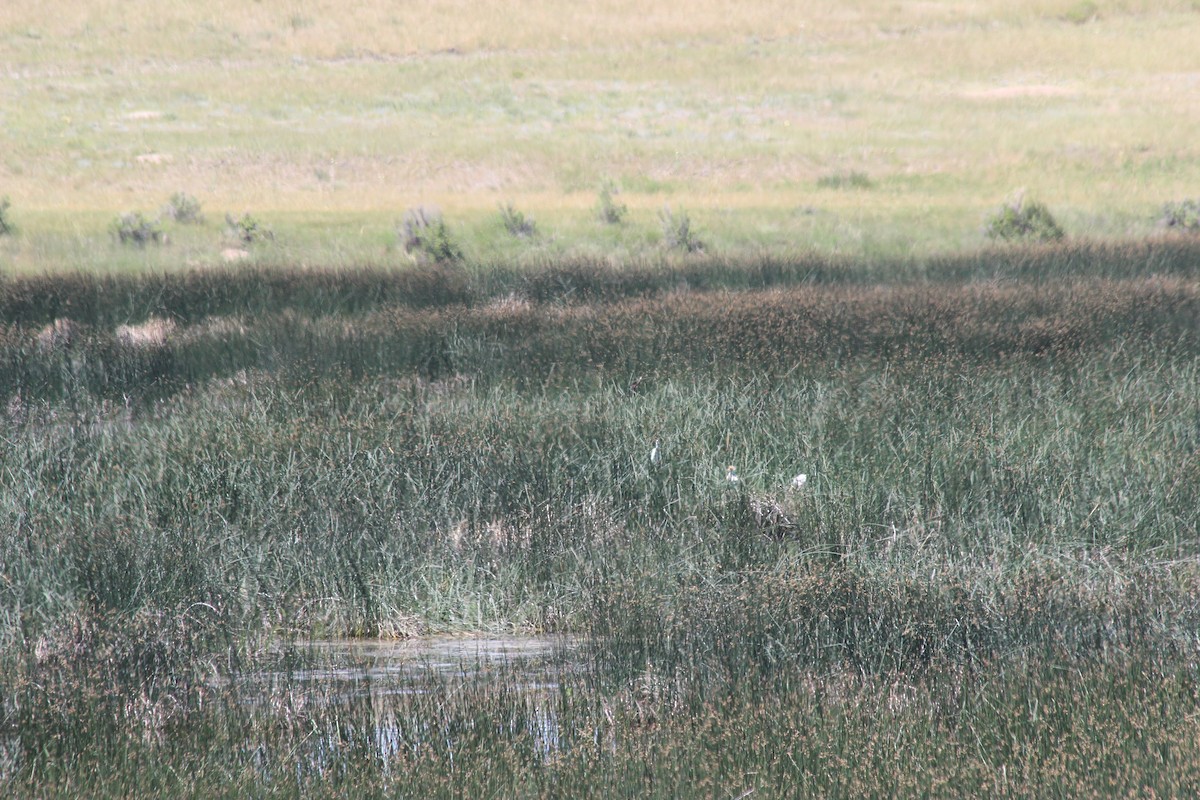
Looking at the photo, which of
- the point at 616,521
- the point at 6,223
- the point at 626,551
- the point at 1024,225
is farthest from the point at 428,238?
the point at 626,551

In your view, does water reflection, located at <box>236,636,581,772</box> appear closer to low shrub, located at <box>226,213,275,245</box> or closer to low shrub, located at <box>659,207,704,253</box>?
low shrub, located at <box>659,207,704,253</box>

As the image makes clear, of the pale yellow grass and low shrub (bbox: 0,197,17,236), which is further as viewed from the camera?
the pale yellow grass

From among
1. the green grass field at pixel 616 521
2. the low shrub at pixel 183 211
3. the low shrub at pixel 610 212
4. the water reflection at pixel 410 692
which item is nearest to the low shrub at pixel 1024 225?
the green grass field at pixel 616 521

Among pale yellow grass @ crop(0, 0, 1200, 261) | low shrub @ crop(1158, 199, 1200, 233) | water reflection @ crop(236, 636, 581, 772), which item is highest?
pale yellow grass @ crop(0, 0, 1200, 261)

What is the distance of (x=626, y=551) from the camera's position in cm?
493

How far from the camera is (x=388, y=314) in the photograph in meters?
9.82

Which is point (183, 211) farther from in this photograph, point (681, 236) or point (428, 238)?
point (681, 236)

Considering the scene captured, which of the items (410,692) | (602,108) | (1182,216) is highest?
(602,108)

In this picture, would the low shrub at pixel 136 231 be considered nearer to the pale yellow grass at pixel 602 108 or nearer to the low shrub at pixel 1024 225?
the pale yellow grass at pixel 602 108

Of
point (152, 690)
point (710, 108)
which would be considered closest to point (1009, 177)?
point (710, 108)

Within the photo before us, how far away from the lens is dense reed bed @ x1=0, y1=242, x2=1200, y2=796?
10.4 feet

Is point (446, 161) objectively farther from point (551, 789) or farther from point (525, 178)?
point (551, 789)

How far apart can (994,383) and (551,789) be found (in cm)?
Answer: 507

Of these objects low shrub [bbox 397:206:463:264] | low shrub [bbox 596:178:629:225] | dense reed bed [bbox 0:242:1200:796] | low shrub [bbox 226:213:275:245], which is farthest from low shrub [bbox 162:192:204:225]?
dense reed bed [bbox 0:242:1200:796]
